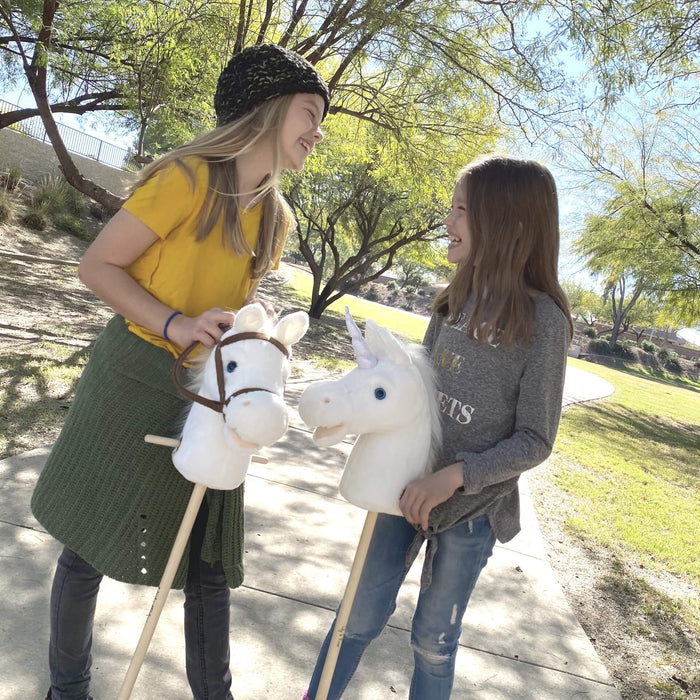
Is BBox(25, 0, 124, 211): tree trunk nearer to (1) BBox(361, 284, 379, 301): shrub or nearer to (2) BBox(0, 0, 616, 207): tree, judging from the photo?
(2) BBox(0, 0, 616, 207): tree

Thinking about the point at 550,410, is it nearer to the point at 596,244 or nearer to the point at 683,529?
the point at 683,529

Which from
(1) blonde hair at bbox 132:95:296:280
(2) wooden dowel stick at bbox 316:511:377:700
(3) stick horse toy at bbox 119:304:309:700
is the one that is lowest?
(2) wooden dowel stick at bbox 316:511:377:700

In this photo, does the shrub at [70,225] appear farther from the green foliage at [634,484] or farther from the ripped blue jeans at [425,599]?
the ripped blue jeans at [425,599]

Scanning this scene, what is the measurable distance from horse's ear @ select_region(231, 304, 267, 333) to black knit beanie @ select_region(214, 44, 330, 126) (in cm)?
62

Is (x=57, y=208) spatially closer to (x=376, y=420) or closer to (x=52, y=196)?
(x=52, y=196)

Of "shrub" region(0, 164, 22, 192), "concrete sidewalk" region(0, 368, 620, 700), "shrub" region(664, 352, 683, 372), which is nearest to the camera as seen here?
"concrete sidewalk" region(0, 368, 620, 700)

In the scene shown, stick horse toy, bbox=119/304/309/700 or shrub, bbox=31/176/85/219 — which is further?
shrub, bbox=31/176/85/219

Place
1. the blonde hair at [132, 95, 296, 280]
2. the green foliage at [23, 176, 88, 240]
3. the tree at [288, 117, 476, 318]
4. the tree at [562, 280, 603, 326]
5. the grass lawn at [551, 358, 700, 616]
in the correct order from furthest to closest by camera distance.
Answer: the tree at [562, 280, 603, 326] < the green foliage at [23, 176, 88, 240] < the tree at [288, 117, 476, 318] < the grass lawn at [551, 358, 700, 616] < the blonde hair at [132, 95, 296, 280]

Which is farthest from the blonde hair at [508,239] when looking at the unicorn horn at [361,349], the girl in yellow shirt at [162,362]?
the girl in yellow shirt at [162,362]

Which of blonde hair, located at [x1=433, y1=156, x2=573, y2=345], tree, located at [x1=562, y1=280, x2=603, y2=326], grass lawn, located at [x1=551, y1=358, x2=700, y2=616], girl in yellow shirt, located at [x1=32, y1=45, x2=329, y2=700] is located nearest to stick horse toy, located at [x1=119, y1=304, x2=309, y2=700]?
girl in yellow shirt, located at [x1=32, y1=45, x2=329, y2=700]

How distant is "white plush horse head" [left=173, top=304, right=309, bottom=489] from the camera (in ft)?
4.50

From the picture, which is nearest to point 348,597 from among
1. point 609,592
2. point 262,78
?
point 262,78

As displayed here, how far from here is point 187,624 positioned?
70.2 inches

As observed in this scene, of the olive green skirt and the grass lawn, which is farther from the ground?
the olive green skirt
